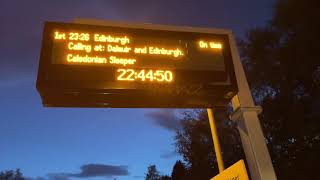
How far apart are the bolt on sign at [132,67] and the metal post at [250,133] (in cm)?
38

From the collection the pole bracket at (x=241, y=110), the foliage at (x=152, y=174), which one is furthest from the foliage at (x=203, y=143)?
the foliage at (x=152, y=174)

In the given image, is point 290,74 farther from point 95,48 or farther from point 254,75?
point 95,48

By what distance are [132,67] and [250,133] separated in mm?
2466

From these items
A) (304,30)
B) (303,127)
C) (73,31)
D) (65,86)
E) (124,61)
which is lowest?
(65,86)

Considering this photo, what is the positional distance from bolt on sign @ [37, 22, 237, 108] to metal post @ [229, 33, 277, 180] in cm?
38

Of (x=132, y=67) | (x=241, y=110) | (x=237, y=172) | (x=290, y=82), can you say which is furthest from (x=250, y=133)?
(x=290, y=82)

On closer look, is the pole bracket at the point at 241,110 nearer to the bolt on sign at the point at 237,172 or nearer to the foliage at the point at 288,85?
the bolt on sign at the point at 237,172

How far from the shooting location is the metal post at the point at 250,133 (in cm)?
566

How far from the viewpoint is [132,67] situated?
5.61 metres

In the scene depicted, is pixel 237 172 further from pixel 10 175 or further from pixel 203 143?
pixel 10 175

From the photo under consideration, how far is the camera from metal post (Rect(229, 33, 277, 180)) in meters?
5.66

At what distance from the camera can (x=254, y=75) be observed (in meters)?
21.1

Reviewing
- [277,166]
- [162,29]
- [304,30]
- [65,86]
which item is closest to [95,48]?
[65,86]

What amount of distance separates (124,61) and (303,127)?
14.9 meters
